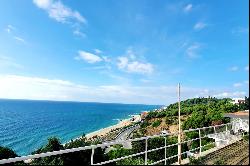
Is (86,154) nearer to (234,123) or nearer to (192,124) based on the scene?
(234,123)

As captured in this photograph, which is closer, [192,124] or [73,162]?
[73,162]

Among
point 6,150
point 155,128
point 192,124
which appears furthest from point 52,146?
point 155,128

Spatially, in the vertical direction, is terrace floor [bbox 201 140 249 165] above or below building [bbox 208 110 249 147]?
below

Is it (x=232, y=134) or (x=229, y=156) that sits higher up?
(x=232, y=134)

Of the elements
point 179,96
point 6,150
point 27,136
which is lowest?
point 27,136

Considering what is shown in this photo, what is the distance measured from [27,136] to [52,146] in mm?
69709

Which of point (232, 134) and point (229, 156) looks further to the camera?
point (232, 134)

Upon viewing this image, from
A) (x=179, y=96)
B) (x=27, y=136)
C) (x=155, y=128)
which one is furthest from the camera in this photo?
(x=27, y=136)

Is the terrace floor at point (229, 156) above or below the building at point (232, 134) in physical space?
below

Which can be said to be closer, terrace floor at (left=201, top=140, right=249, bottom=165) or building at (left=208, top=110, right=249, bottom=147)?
terrace floor at (left=201, top=140, right=249, bottom=165)

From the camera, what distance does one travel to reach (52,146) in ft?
68.8

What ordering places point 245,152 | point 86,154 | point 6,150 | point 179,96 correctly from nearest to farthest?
point 245,152, point 179,96, point 86,154, point 6,150

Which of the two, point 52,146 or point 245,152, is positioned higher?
point 245,152

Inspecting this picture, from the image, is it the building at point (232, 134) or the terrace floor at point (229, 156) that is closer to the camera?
the terrace floor at point (229, 156)
